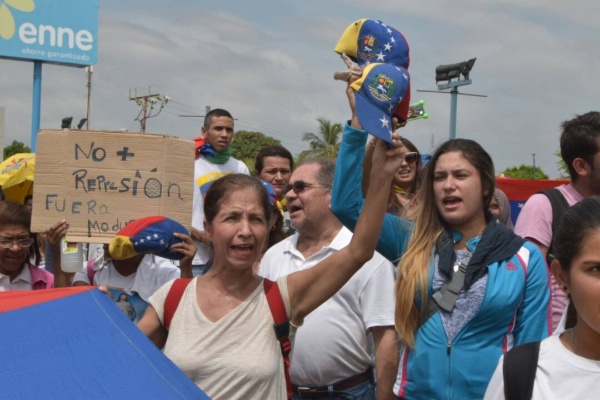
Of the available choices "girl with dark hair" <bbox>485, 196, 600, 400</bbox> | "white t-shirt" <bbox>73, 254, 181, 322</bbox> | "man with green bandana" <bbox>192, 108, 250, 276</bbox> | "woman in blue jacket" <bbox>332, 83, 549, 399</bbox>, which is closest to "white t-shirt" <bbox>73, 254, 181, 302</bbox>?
"white t-shirt" <bbox>73, 254, 181, 322</bbox>

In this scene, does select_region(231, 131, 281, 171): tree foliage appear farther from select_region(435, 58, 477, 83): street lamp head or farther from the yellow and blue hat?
the yellow and blue hat

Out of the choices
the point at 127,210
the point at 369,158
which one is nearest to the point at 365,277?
the point at 369,158

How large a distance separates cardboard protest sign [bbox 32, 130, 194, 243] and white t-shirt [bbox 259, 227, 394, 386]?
1.16 m

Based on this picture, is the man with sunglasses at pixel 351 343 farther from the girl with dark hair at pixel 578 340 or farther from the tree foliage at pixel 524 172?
the tree foliage at pixel 524 172

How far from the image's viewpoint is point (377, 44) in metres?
2.75

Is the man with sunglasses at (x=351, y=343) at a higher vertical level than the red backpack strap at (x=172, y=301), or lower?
lower

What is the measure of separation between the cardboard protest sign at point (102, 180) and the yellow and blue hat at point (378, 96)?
→ 1.98 m

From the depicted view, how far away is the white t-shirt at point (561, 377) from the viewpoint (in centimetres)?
201

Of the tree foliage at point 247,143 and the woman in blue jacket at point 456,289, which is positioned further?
the tree foliage at point 247,143

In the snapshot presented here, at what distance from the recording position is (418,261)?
10.5 feet

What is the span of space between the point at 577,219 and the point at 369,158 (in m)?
1.04

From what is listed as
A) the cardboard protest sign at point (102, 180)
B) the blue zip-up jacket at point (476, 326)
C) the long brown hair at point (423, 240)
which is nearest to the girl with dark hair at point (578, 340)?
the blue zip-up jacket at point (476, 326)

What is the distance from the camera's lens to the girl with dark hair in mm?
2016

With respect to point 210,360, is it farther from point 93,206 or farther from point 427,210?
point 93,206
